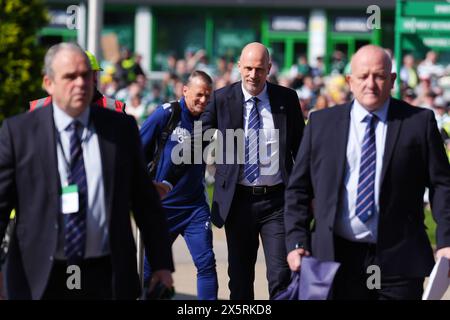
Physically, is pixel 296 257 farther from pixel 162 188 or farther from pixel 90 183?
pixel 162 188

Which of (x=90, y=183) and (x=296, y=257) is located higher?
(x=90, y=183)

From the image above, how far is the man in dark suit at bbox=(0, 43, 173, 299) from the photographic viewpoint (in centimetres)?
525

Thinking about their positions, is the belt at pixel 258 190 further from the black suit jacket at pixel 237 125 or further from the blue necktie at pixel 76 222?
the blue necktie at pixel 76 222

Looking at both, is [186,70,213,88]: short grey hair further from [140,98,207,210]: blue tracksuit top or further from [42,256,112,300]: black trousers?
[42,256,112,300]: black trousers

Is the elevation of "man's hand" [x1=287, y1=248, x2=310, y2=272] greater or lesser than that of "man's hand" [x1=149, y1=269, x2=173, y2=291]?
greater

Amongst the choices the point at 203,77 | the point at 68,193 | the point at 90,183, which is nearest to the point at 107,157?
the point at 90,183

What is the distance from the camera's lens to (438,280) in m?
5.79

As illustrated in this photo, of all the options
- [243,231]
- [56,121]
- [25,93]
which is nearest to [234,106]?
[243,231]

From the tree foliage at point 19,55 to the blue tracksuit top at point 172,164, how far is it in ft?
24.7

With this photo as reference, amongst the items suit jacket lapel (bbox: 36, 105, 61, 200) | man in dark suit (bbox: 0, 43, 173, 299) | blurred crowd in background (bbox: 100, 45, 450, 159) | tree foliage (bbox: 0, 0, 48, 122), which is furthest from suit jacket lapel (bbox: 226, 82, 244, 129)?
blurred crowd in background (bbox: 100, 45, 450, 159)

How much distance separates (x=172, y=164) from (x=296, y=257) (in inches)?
115

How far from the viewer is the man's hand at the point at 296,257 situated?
5918mm

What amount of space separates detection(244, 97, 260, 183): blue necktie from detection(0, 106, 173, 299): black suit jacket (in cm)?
259
